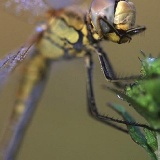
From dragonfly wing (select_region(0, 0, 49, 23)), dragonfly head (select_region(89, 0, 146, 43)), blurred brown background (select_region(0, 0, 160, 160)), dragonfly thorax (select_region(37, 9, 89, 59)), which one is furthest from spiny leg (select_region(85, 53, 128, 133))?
blurred brown background (select_region(0, 0, 160, 160))

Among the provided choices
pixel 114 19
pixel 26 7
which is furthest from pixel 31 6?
pixel 114 19

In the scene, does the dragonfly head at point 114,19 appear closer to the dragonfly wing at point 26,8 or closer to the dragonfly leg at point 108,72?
the dragonfly leg at point 108,72

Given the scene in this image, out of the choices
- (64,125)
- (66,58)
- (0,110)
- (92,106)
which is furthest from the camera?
(64,125)

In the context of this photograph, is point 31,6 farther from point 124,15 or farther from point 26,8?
point 124,15

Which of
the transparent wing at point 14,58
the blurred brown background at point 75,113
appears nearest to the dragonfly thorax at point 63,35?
the transparent wing at point 14,58

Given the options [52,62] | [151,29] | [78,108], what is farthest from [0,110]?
[52,62]

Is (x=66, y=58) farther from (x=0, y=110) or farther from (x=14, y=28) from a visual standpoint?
(x=14, y=28)

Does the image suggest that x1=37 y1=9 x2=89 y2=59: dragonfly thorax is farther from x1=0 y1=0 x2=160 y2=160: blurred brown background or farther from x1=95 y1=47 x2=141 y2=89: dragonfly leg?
x1=0 y1=0 x2=160 y2=160: blurred brown background
